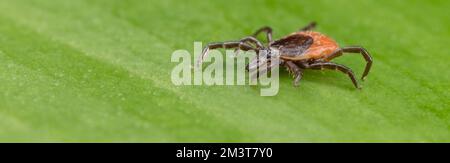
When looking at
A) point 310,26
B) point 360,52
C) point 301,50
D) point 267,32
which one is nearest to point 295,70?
point 301,50

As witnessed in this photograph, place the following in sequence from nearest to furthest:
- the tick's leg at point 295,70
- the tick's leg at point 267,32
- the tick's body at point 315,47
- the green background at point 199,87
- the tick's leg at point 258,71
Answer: the green background at point 199,87 → the tick's leg at point 295,70 → the tick's leg at point 258,71 → the tick's body at point 315,47 → the tick's leg at point 267,32

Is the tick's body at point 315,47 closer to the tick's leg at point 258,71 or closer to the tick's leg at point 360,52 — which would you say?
the tick's leg at point 360,52

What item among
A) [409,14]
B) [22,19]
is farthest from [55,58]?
[409,14]

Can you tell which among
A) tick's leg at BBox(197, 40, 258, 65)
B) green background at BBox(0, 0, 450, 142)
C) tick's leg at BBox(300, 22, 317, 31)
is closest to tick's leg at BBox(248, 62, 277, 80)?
green background at BBox(0, 0, 450, 142)

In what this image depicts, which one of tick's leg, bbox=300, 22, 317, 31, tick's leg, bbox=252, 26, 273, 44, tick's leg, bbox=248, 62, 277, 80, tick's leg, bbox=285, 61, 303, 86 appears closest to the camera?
tick's leg, bbox=285, 61, 303, 86

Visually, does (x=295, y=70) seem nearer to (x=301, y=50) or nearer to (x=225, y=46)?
(x=301, y=50)

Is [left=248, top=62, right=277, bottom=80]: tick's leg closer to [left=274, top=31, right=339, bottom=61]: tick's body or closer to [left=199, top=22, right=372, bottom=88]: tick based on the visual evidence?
[left=199, top=22, right=372, bottom=88]: tick

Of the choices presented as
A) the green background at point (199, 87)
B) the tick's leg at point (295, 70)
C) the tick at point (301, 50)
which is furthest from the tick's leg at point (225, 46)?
the tick's leg at point (295, 70)
